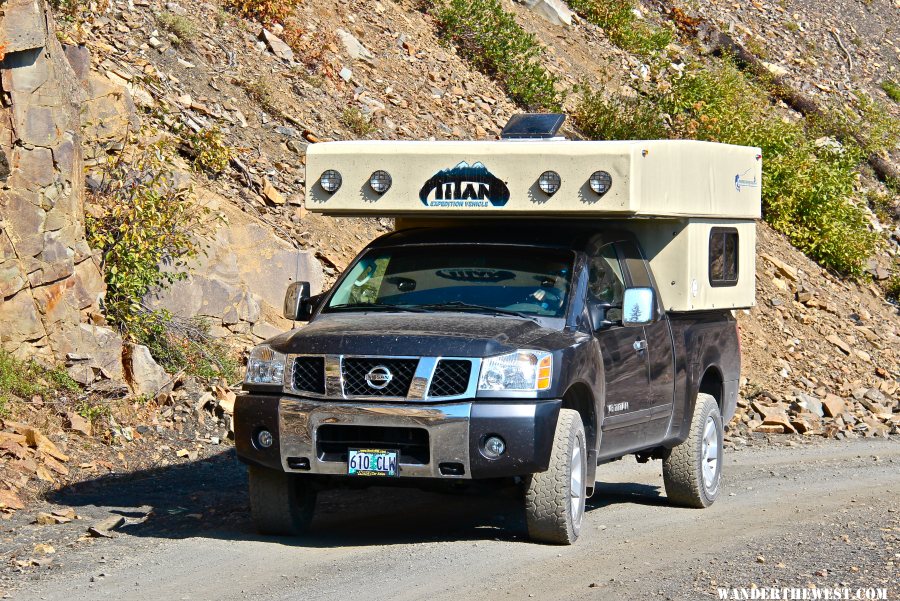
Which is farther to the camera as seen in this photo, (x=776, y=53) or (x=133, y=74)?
(x=776, y=53)

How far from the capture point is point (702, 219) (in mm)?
10328

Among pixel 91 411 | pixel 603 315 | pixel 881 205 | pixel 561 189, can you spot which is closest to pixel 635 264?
pixel 603 315

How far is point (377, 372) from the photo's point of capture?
25.9 feet

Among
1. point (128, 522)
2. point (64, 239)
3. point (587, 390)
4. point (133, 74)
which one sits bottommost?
point (128, 522)

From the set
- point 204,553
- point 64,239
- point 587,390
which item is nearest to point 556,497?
point 587,390

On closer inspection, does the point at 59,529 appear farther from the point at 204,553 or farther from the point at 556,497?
the point at 556,497

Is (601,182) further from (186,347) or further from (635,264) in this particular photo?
(186,347)

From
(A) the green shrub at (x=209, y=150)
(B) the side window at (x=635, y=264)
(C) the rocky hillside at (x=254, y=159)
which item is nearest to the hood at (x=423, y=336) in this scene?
(B) the side window at (x=635, y=264)

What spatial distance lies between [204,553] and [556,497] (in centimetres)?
221

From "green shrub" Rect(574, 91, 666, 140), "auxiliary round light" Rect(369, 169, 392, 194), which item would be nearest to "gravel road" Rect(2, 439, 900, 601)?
"auxiliary round light" Rect(369, 169, 392, 194)

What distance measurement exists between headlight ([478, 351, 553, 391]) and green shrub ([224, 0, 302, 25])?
43.4ft

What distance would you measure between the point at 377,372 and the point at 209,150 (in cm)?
879

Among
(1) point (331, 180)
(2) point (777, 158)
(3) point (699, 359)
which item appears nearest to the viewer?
(1) point (331, 180)

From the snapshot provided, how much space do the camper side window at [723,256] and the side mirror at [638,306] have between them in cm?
194
